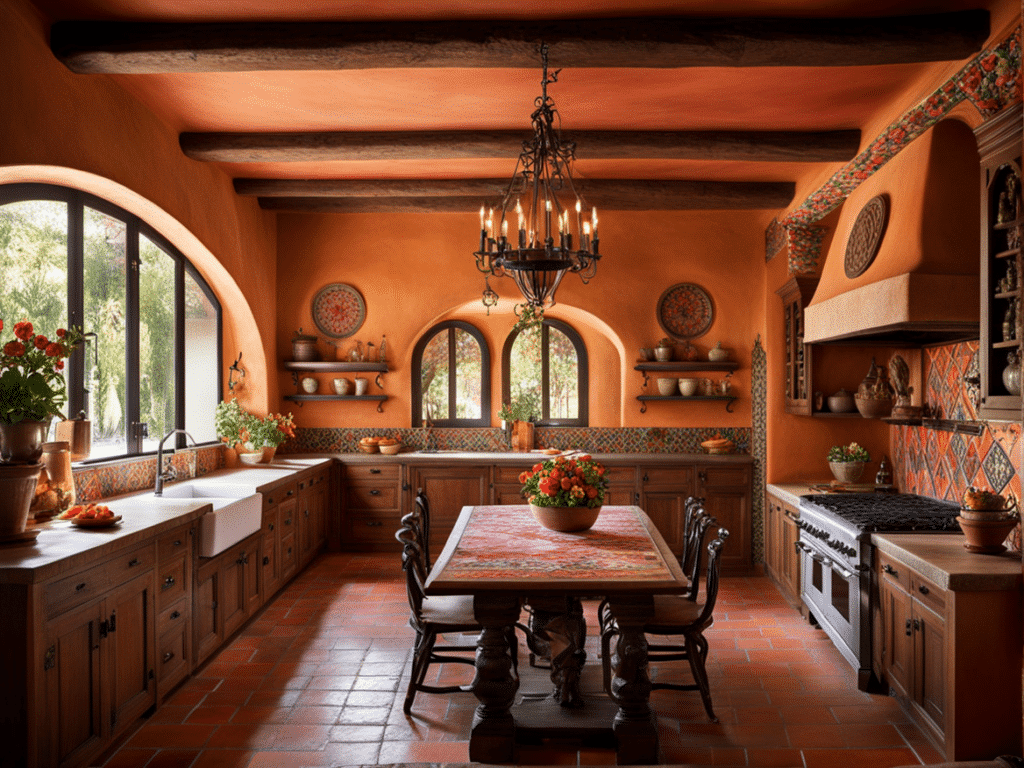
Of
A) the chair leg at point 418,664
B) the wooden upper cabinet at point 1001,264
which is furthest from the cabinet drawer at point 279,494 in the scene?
the wooden upper cabinet at point 1001,264

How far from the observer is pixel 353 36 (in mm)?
3660

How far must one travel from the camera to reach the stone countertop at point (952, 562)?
10.3 ft

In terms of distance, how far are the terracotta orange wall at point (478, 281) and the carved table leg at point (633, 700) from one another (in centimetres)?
434

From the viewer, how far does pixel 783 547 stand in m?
5.94

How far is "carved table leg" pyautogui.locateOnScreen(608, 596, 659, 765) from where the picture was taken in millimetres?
3303

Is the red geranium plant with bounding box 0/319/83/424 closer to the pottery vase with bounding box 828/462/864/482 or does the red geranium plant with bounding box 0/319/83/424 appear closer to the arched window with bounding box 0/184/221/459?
the arched window with bounding box 0/184/221/459

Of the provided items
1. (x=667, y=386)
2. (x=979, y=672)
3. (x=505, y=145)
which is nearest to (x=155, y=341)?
(x=505, y=145)

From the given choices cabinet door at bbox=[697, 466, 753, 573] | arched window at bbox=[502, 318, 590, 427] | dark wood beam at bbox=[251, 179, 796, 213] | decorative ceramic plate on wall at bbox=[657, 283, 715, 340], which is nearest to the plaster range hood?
dark wood beam at bbox=[251, 179, 796, 213]

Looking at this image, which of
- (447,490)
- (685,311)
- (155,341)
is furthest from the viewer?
(685,311)

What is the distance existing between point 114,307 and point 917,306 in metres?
4.89

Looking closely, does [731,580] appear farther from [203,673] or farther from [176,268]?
[176,268]

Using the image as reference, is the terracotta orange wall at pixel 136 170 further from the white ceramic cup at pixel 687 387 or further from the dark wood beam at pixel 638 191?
the white ceramic cup at pixel 687 387

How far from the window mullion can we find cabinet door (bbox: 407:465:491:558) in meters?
2.60

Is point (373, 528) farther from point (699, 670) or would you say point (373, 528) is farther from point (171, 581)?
point (699, 670)
